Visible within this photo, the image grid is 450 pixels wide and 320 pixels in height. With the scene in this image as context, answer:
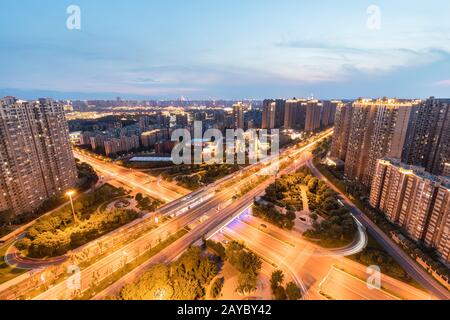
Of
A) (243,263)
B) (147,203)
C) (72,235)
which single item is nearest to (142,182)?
(147,203)

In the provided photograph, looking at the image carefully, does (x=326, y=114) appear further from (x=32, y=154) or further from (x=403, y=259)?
(x=32, y=154)

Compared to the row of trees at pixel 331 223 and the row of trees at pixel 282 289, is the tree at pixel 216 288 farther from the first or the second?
the row of trees at pixel 331 223

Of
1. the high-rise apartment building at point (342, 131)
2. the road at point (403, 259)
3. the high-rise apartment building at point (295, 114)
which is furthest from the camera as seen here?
the high-rise apartment building at point (295, 114)

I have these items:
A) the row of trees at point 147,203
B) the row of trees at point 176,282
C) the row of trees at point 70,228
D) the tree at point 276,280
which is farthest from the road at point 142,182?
the tree at point 276,280

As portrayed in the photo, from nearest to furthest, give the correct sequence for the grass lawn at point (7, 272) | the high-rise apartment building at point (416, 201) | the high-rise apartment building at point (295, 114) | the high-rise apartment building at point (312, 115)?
the grass lawn at point (7, 272)
the high-rise apartment building at point (416, 201)
the high-rise apartment building at point (312, 115)
the high-rise apartment building at point (295, 114)

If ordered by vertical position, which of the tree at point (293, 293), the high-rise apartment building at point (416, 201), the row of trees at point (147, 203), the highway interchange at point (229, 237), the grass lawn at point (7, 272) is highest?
the high-rise apartment building at point (416, 201)

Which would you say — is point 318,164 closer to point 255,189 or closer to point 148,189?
point 255,189
